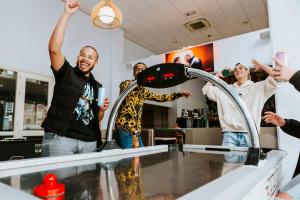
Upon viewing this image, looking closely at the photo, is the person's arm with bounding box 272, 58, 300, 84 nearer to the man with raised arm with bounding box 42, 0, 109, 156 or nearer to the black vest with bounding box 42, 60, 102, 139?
the man with raised arm with bounding box 42, 0, 109, 156

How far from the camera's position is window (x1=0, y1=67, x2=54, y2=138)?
326cm

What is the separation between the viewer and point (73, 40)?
13.8 ft

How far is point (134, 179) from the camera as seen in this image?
77 centimetres

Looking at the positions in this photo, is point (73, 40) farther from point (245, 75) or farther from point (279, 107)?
point (279, 107)

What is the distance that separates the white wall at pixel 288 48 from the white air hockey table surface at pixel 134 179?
1468mm

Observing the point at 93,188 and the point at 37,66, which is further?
the point at 37,66

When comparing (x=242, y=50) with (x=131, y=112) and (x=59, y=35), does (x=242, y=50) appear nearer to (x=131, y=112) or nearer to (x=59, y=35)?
(x=131, y=112)

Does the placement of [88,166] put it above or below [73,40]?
below

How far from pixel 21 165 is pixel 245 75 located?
7.06ft

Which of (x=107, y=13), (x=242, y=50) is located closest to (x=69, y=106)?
(x=107, y=13)

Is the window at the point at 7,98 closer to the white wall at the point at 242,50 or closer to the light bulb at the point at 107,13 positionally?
the light bulb at the point at 107,13

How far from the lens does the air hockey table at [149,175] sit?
59 centimetres

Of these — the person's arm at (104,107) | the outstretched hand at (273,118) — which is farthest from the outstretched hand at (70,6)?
the outstretched hand at (273,118)

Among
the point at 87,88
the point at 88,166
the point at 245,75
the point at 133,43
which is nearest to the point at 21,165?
the point at 88,166
